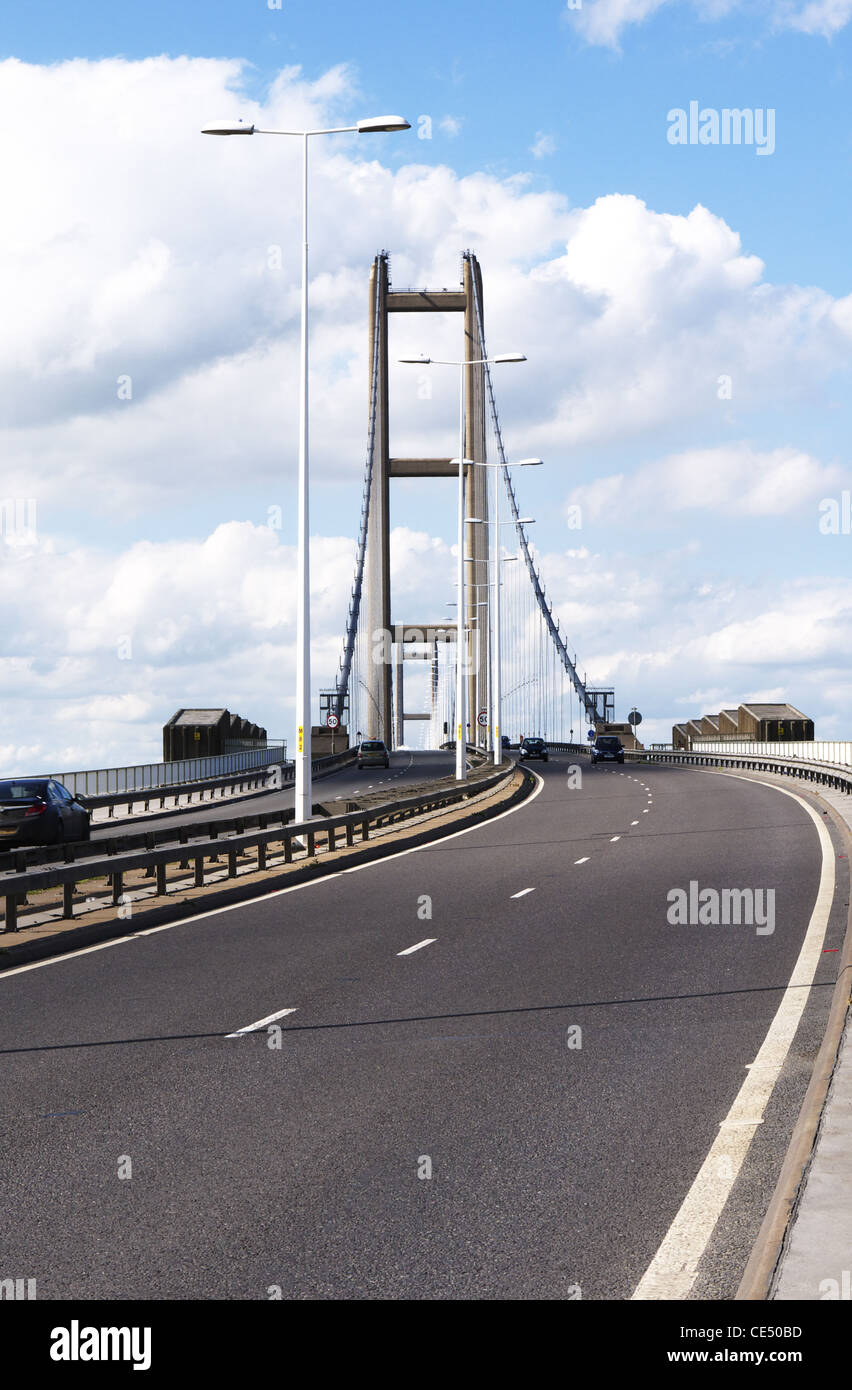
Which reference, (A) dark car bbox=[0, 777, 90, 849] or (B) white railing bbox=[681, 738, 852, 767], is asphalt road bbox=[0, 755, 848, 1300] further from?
(B) white railing bbox=[681, 738, 852, 767]

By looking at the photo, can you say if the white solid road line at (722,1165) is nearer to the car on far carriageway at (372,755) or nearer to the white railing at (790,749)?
the white railing at (790,749)

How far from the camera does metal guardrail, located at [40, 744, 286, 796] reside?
4844 centimetres

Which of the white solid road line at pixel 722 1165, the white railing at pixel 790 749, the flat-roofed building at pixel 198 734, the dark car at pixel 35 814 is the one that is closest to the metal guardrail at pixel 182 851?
the dark car at pixel 35 814

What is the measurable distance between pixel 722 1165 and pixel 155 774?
5147cm

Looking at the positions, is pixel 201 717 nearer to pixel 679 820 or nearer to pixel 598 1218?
pixel 679 820

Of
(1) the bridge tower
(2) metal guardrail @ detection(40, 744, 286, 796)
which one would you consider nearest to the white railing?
(1) the bridge tower

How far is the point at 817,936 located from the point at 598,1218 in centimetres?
968

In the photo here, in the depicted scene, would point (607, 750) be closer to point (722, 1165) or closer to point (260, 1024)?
point (260, 1024)

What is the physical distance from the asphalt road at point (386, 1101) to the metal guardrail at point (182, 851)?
1093 millimetres

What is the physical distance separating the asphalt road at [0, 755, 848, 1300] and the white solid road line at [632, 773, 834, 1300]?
7 centimetres
